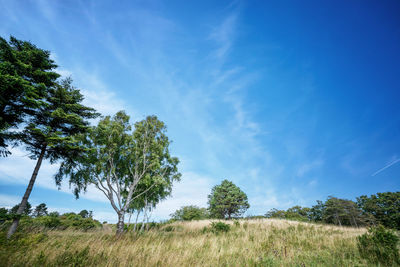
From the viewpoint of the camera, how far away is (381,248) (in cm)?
515

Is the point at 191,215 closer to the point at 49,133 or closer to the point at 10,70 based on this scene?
the point at 49,133

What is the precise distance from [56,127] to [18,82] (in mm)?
5161

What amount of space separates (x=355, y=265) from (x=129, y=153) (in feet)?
58.1

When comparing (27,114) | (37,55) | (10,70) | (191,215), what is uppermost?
(37,55)

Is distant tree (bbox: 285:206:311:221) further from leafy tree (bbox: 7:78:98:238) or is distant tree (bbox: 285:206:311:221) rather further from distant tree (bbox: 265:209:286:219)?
leafy tree (bbox: 7:78:98:238)

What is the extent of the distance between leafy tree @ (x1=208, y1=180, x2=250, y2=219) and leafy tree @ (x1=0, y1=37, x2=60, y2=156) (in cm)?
3502

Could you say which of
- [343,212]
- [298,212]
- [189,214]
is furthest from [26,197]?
[298,212]

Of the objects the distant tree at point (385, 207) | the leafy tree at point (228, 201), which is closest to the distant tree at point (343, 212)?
the distant tree at point (385, 207)

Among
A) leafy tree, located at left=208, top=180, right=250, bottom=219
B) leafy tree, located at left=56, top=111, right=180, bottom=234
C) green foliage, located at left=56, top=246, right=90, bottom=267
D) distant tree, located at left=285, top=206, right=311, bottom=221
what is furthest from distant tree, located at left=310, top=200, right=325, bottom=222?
green foliage, located at left=56, top=246, right=90, bottom=267

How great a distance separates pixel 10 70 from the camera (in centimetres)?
1051

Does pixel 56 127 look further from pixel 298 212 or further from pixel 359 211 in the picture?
pixel 298 212

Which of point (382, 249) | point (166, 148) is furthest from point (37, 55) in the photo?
point (382, 249)

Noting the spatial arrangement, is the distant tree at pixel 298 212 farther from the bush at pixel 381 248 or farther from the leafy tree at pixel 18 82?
the leafy tree at pixel 18 82

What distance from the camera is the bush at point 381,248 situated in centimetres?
490
